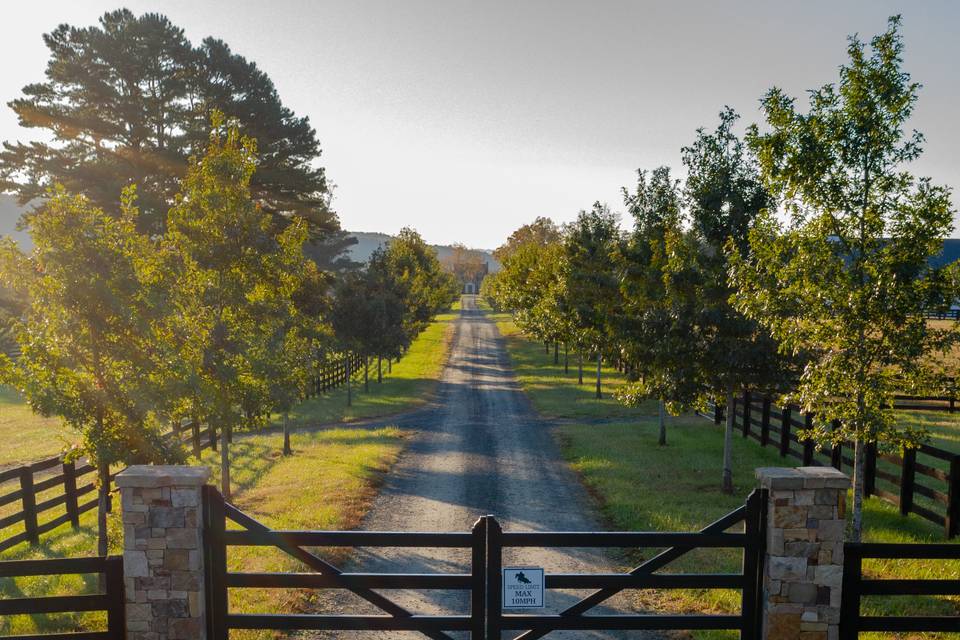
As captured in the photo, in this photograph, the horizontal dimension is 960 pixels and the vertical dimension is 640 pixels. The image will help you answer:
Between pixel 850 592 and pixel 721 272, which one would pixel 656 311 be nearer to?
pixel 721 272

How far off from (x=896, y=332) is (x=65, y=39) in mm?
38744

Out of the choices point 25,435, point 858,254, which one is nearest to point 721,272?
point 858,254

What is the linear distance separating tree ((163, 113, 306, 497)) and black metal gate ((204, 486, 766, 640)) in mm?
7000

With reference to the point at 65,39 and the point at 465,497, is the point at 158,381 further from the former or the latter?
the point at 65,39

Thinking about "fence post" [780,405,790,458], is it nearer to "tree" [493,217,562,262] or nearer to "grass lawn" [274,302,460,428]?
"grass lawn" [274,302,460,428]

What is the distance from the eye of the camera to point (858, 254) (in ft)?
37.4

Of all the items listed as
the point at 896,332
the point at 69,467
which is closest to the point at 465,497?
the point at 69,467

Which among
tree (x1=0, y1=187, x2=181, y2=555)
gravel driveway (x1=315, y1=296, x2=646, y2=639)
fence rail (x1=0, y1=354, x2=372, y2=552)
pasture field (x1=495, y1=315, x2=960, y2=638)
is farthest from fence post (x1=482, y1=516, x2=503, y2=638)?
fence rail (x1=0, y1=354, x2=372, y2=552)

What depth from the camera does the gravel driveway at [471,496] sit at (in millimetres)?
10117

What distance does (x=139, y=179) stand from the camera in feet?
109

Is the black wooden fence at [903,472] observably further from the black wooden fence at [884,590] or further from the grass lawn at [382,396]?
the grass lawn at [382,396]

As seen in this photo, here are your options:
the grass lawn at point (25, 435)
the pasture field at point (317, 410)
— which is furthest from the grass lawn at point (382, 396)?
the grass lawn at point (25, 435)

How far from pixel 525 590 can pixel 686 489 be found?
1048 centimetres

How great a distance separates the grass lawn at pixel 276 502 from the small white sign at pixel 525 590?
4207 mm
